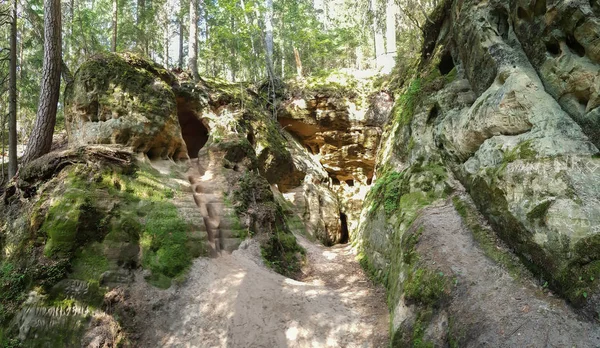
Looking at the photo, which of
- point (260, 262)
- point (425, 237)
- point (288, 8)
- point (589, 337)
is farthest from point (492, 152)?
point (288, 8)

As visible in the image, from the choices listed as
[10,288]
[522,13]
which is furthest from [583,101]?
[10,288]

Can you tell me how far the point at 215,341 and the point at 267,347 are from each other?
3.09 feet

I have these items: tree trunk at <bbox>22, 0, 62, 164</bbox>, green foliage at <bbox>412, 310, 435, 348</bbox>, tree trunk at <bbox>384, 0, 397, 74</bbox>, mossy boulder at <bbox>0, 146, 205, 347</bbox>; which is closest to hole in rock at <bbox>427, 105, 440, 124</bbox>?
green foliage at <bbox>412, 310, 435, 348</bbox>

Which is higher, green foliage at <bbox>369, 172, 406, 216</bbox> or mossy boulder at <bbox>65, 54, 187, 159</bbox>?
mossy boulder at <bbox>65, 54, 187, 159</bbox>

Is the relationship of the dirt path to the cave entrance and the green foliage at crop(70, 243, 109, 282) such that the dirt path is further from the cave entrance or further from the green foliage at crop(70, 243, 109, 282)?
the cave entrance

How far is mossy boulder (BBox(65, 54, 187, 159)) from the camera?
30.1ft

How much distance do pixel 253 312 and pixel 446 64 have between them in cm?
949

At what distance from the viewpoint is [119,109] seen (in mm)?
9367

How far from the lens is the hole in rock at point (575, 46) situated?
5445 mm

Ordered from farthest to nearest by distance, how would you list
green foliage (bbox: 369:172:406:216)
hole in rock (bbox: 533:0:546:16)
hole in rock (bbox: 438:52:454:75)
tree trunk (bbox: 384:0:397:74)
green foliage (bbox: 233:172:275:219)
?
tree trunk (bbox: 384:0:397:74) < hole in rock (bbox: 438:52:454:75) < green foliage (bbox: 233:172:275:219) < green foliage (bbox: 369:172:406:216) < hole in rock (bbox: 533:0:546:16)

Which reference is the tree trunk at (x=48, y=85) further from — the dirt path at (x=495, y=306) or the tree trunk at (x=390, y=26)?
the tree trunk at (x=390, y=26)

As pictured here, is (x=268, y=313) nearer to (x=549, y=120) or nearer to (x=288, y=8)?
(x=549, y=120)

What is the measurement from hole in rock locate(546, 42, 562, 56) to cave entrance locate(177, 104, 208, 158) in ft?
35.9

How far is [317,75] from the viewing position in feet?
62.8
